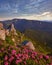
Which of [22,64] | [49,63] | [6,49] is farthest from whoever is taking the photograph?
[6,49]

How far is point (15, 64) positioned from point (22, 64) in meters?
0.51

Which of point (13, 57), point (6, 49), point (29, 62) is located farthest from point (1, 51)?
point (29, 62)

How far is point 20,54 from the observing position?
16.4 m

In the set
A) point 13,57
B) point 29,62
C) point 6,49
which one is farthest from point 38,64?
point 6,49

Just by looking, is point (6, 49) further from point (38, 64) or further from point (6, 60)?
point (38, 64)

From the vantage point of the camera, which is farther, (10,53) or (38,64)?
(10,53)

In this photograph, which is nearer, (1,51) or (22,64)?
(22,64)

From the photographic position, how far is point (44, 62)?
53.4ft

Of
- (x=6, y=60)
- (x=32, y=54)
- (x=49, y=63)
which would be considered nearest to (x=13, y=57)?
(x=6, y=60)

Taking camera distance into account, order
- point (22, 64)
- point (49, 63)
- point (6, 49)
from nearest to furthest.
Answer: point (22, 64) → point (49, 63) → point (6, 49)

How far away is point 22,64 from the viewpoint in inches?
608

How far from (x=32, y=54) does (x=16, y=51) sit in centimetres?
122

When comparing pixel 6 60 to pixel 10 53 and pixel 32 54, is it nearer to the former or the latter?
pixel 10 53

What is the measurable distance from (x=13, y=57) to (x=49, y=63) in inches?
102
